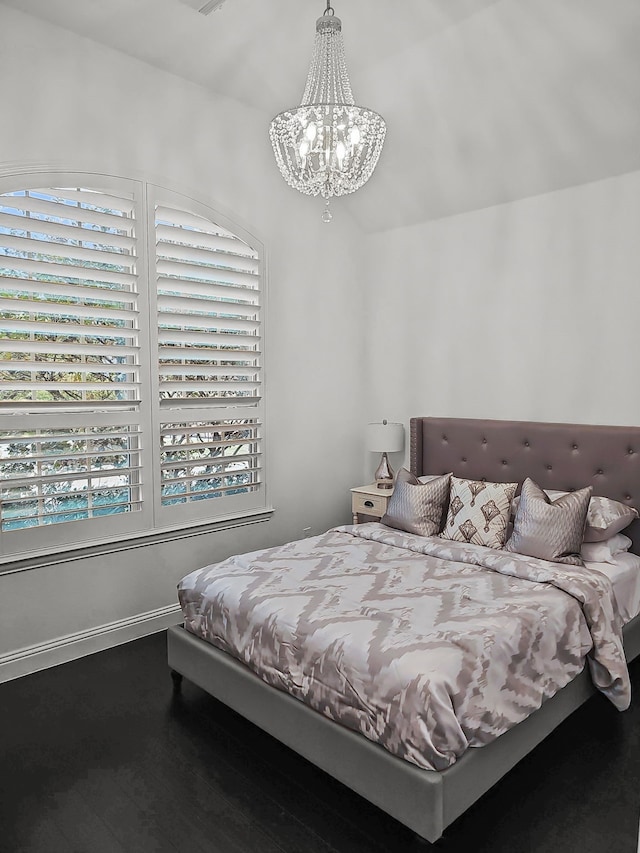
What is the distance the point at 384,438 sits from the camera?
4492mm

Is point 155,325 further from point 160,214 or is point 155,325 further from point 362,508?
point 362,508

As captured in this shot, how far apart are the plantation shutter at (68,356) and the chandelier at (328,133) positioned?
1.20 metres

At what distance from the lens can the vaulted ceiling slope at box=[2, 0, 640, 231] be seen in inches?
114

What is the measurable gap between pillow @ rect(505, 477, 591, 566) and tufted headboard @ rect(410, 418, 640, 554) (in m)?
0.45

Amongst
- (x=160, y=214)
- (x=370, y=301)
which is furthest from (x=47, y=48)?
(x=370, y=301)

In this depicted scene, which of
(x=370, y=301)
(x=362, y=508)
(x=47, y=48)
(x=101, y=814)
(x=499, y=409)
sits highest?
(x=47, y=48)

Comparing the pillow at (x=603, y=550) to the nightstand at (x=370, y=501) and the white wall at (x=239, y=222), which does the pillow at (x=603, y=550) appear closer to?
the nightstand at (x=370, y=501)

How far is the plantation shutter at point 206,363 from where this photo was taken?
360 cm

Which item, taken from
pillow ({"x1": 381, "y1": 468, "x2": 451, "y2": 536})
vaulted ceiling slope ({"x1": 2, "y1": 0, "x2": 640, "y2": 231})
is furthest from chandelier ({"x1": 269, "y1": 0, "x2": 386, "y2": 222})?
pillow ({"x1": 381, "y1": 468, "x2": 451, "y2": 536})

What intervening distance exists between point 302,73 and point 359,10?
25.8 inches

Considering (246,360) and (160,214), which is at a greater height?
(160,214)

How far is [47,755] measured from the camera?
2453 millimetres

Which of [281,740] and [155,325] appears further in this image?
[155,325]

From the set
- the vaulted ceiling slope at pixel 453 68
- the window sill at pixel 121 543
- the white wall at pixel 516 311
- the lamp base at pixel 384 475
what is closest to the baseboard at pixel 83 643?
the window sill at pixel 121 543
